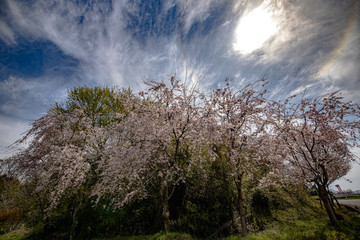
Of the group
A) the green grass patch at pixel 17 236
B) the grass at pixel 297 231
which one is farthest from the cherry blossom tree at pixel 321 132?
the green grass patch at pixel 17 236

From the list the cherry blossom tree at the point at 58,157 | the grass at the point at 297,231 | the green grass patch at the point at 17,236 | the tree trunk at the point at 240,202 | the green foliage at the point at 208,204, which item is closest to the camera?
the grass at the point at 297,231

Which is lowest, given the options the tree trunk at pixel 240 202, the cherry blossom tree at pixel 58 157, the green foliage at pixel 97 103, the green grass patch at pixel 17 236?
the green grass patch at pixel 17 236

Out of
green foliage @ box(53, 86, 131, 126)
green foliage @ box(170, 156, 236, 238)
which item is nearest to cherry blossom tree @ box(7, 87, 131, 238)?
green foliage @ box(53, 86, 131, 126)

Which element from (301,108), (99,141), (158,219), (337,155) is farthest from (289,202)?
(99,141)

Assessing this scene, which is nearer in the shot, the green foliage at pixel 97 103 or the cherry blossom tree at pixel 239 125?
the cherry blossom tree at pixel 239 125

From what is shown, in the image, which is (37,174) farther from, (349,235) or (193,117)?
(349,235)

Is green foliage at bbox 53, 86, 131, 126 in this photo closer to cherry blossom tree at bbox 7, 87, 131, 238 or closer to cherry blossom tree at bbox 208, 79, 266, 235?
cherry blossom tree at bbox 7, 87, 131, 238

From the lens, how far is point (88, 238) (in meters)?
9.66

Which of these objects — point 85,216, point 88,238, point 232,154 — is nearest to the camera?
point 232,154

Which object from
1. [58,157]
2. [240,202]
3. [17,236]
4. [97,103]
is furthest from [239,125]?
[17,236]

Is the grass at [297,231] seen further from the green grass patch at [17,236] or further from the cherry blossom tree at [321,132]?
the green grass patch at [17,236]

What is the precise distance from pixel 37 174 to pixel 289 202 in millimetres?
15347

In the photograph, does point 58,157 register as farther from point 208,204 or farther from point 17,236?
point 17,236

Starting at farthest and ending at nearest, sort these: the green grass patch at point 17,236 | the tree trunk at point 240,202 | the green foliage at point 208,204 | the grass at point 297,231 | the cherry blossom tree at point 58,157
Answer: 1. the green grass patch at point 17,236
2. the green foliage at point 208,204
3. the cherry blossom tree at point 58,157
4. the tree trunk at point 240,202
5. the grass at point 297,231
